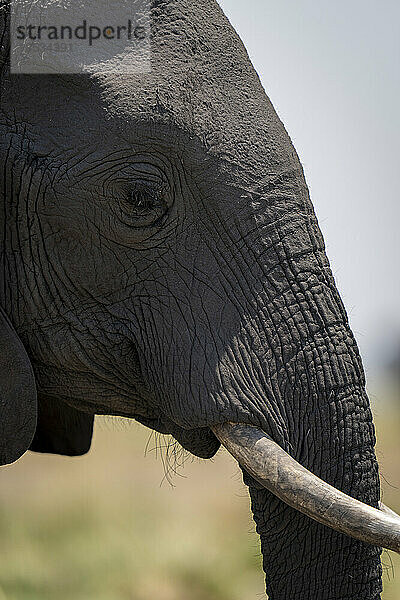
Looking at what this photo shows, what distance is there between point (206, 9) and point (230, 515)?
5.32 metres

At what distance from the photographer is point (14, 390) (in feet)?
8.13

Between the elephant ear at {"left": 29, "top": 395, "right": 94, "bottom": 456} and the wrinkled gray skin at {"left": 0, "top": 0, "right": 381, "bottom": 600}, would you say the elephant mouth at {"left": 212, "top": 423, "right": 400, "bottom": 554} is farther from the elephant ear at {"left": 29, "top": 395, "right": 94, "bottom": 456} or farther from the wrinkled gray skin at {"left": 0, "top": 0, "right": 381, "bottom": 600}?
the elephant ear at {"left": 29, "top": 395, "right": 94, "bottom": 456}

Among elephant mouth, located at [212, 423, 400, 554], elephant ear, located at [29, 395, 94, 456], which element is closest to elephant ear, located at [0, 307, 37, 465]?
elephant mouth, located at [212, 423, 400, 554]

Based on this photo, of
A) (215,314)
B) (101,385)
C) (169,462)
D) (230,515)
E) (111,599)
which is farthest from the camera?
(230,515)

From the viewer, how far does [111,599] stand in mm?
5191

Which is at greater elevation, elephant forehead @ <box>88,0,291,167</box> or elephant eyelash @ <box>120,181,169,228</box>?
elephant forehead @ <box>88,0,291,167</box>

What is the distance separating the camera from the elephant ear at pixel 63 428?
128 inches

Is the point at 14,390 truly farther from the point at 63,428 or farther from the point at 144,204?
the point at 63,428

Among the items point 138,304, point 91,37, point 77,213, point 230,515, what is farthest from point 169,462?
point 230,515

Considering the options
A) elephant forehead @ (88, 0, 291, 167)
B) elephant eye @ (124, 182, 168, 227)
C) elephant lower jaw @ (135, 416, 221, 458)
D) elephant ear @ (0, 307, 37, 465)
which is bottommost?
elephant lower jaw @ (135, 416, 221, 458)

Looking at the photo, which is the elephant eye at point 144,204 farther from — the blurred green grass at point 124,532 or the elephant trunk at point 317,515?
the blurred green grass at point 124,532

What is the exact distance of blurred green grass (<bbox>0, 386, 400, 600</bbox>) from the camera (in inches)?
210

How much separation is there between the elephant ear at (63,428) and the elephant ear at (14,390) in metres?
0.70

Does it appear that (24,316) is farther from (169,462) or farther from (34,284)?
(169,462)
